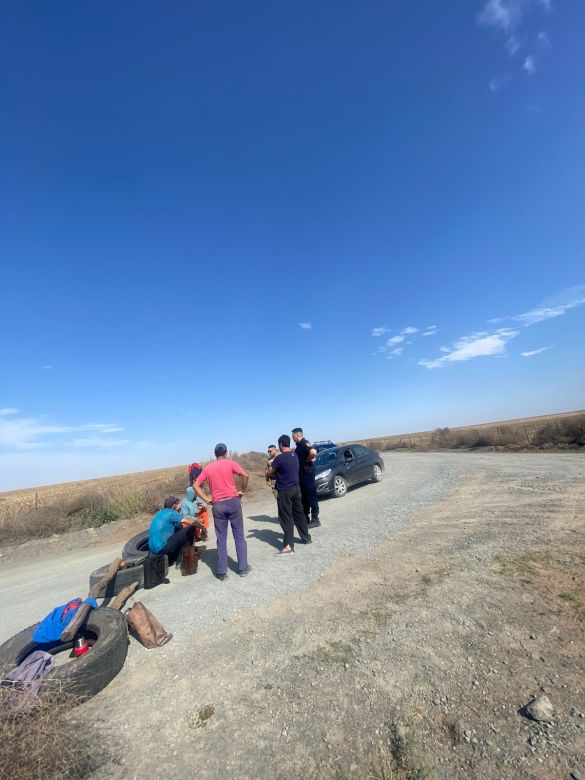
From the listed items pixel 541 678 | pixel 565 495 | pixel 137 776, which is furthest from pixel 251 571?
pixel 565 495

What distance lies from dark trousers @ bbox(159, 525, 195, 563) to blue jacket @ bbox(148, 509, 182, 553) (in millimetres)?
85

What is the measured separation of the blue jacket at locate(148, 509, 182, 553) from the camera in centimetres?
569

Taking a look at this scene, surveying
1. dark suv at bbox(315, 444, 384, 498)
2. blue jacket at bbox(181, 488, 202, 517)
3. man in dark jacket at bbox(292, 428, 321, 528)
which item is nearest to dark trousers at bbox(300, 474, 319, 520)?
man in dark jacket at bbox(292, 428, 321, 528)

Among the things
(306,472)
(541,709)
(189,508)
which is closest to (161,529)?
(189,508)

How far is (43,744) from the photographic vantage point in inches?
77.0

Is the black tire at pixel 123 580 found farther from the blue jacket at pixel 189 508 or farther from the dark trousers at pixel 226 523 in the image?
the blue jacket at pixel 189 508

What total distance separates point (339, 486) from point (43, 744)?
9.43 metres

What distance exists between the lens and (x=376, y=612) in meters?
3.69

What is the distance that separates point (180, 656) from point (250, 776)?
1651 millimetres

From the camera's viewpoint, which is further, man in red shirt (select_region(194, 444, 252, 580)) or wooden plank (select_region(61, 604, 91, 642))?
man in red shirt (select_region(194, 444, 252, 580))

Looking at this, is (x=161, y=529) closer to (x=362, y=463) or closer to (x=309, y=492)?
(x=309, y=492)

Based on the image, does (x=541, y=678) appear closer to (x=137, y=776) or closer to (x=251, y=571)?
(x=137, y=776)

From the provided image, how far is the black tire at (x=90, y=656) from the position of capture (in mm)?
2796

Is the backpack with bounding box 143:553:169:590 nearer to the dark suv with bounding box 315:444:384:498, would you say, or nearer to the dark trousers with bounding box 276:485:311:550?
the dark trousers with bounding box 276:485:311:550
